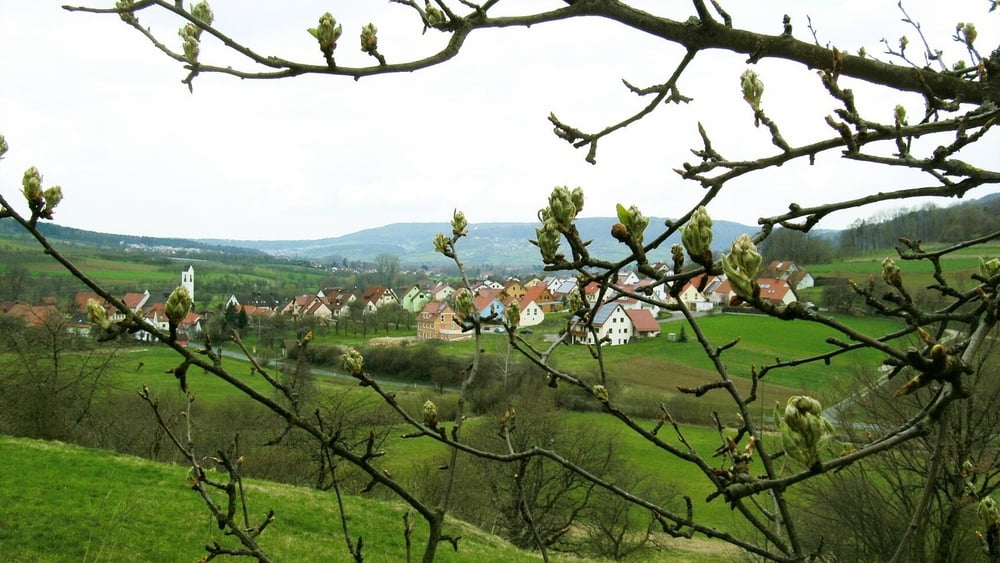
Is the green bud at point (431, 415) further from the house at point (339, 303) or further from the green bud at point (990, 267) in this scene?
the house at point (339, 303)

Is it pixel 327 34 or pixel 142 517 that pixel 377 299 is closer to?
pixel 142 517

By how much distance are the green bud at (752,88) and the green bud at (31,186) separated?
6.55ft

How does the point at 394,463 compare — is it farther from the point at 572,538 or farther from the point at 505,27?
the point at 505,27

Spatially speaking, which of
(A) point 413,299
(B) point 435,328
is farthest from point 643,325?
(A) point 413,299

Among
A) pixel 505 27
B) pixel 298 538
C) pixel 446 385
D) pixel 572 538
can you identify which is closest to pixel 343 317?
pixel 446 385

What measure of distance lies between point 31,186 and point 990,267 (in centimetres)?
305

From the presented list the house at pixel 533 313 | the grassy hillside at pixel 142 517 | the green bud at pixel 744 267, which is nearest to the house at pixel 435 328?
the house at pixel 533 313

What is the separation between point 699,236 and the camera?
4.03ft

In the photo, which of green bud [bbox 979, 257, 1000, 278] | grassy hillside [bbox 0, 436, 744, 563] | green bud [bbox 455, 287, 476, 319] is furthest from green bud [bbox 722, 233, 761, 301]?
grassy hillside [bbox 0, 436, 744, 563]

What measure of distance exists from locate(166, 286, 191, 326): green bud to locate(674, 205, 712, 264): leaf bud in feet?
3.79

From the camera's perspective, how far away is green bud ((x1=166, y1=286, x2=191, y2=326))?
1.49 metres

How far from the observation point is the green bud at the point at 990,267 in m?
2.17

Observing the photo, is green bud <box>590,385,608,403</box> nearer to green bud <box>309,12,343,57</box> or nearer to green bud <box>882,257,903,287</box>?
green bud <box>882,257,903,287</box>

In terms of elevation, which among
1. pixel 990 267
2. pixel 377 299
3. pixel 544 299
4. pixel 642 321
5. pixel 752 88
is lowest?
pixel 377 299
